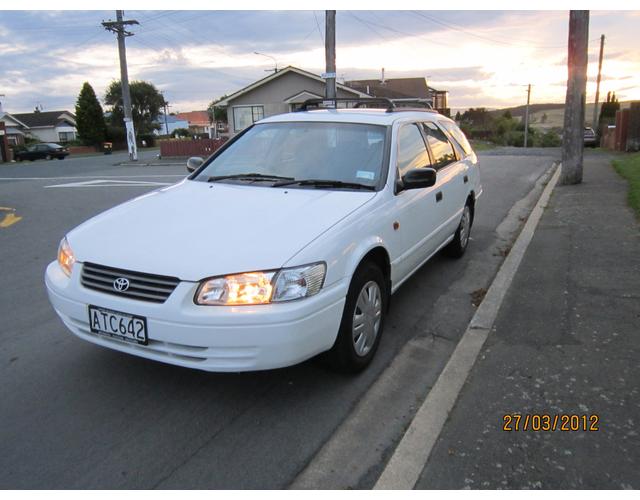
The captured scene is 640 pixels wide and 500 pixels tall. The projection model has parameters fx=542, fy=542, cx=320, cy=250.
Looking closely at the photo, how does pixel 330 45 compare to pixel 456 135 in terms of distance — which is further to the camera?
pixel 330 45

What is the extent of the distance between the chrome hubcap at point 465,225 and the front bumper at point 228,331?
3.63 metres

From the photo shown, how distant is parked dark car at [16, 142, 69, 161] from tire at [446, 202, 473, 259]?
146 feet

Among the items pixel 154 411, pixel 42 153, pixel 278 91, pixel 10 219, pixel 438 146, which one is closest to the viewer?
pixel 154 411

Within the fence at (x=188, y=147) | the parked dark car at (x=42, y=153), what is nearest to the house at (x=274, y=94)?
the fence at (x=188, y=147)

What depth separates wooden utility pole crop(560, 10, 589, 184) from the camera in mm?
11773

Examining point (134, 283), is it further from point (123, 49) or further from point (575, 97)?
point (123, 49)

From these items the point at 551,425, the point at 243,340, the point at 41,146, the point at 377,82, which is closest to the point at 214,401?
the point at 243,340

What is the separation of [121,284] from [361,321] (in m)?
1.48

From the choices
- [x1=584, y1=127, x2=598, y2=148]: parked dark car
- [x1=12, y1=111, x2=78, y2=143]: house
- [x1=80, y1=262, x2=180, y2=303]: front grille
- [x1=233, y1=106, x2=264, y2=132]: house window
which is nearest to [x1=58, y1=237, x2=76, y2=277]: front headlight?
[x1=80, y1=262, x2=180, y2=303]: front grille

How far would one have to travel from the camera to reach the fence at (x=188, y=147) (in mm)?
34969

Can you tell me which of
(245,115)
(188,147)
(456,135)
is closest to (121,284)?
(456,135)

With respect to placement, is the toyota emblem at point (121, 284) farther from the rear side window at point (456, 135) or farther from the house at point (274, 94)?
the house at point (274, 94)

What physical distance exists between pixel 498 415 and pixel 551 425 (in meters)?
0.28

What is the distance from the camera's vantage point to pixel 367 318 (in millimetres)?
3576
